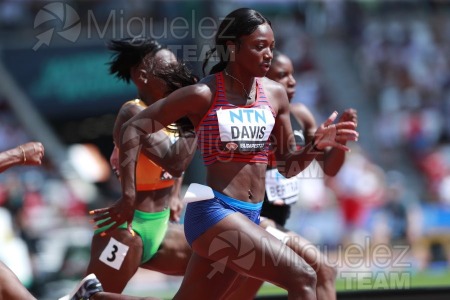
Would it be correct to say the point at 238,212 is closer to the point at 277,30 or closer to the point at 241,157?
the point at 241,157

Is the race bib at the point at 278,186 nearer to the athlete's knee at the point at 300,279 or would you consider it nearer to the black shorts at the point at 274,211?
the black shorts at the point at 274,211

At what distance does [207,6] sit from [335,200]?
4651 mm

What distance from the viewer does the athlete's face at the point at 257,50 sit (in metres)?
5.94

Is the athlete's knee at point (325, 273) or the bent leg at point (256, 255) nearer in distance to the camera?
the bent leg at point (256, 255)

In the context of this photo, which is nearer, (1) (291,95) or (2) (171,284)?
(1) (291,95)

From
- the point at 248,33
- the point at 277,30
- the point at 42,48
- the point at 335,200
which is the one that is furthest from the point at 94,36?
→ the point at 248,33

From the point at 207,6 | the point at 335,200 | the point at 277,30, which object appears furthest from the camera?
the point at 277,30

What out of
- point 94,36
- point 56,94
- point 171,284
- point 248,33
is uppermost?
point 248,33

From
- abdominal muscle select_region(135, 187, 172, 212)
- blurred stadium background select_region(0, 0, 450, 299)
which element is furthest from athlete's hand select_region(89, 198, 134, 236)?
blurred stadium background select_region(0, 0, 450, 299)

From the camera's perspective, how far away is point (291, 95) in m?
7.70
